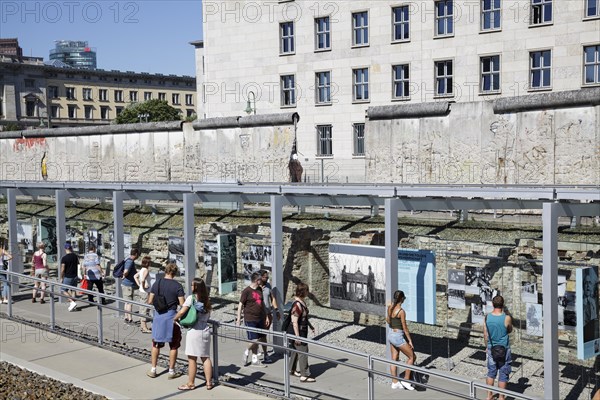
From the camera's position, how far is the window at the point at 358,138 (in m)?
42.4

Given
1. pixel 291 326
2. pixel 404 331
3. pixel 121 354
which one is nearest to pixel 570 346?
pixel 404 331

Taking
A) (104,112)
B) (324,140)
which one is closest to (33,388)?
(324,140)

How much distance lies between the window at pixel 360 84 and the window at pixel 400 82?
65.6 inches

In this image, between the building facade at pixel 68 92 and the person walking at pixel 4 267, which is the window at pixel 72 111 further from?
the person walking at pixel 4 267

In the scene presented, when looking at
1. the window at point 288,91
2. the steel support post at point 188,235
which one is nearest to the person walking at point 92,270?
the steel support post at point 188,235

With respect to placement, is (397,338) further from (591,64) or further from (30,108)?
(30,108)

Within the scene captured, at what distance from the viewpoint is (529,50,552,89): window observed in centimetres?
3597

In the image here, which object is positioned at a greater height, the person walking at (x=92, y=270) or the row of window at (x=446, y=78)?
the row of window at (x=446, y=78)

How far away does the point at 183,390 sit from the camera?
10.2 m

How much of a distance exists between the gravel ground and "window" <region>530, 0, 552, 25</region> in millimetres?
30635

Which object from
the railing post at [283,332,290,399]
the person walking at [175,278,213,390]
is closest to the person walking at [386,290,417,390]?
the railing post at [283,332,290,399]

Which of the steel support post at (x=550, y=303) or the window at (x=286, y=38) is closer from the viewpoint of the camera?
the steel support post at (x=550, y=303)

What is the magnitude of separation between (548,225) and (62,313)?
9.14m

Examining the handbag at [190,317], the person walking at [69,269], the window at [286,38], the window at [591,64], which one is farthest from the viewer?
the window at [286,38]
